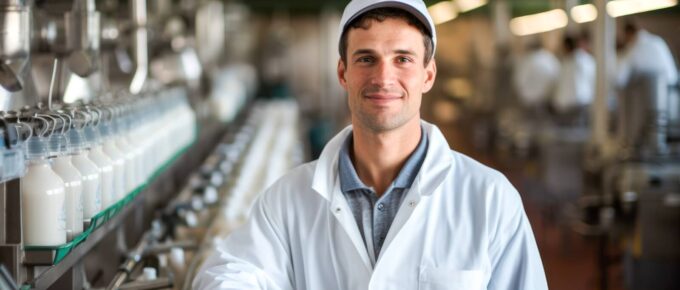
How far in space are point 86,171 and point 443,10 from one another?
598 inches

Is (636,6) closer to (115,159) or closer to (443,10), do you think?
(115,159)

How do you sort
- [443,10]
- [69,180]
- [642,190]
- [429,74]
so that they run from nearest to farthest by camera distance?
[69,180], [429,74], [642,190], [443,10]

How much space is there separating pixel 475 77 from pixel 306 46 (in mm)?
3624

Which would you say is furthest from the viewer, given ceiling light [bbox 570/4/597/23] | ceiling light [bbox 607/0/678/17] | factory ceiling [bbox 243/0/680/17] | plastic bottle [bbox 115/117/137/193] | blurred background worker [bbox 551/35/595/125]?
factory ceiling [bbox 243/0/680/17]

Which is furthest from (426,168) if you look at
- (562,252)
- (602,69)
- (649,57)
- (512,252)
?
(562,252)

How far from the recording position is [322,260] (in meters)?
1.91

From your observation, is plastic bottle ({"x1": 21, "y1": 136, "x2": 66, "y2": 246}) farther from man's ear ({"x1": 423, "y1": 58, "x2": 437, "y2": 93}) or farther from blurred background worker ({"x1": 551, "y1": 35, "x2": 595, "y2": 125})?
blurred background worker ({"x1": 551, "y1": 35, "x2": 595, "y2": 125})

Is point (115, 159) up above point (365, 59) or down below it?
below

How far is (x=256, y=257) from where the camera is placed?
1911 millimetres

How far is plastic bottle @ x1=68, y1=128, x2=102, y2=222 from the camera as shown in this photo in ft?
6.40

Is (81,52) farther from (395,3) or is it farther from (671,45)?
(671,45)

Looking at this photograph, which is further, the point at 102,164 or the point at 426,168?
the point at 102,164

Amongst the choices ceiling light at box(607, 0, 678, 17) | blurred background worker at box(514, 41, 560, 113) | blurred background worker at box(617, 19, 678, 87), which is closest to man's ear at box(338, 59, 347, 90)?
blurred background worker at box(617, 19, 678, 87)

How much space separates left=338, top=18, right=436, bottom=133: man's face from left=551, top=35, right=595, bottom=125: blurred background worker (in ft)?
25.7
